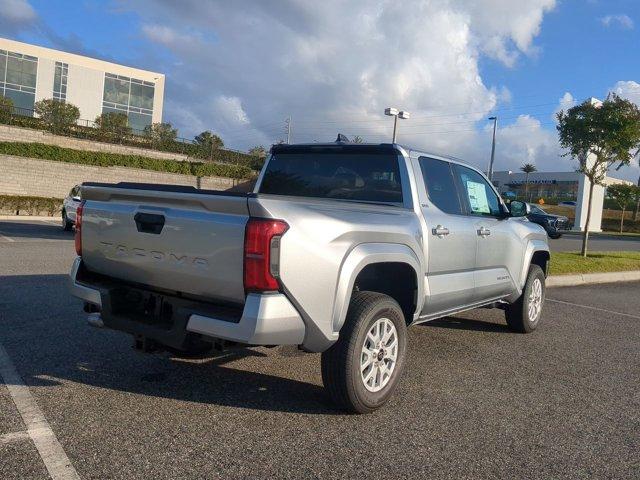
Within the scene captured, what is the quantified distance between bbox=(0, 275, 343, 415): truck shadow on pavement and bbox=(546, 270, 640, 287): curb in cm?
812

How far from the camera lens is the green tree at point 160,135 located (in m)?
36.6

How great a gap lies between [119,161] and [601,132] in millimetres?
24330

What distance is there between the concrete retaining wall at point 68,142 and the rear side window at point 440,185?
97.5ft

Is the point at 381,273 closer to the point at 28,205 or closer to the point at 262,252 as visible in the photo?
the point at 262,252

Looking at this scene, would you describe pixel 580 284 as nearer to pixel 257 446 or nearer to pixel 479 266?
pixel 479 266

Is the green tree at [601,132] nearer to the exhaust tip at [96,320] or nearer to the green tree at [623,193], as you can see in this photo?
the exhaust tip at [96,320]

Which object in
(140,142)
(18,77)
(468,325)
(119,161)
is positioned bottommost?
(468,325)

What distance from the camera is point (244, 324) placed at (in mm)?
3357

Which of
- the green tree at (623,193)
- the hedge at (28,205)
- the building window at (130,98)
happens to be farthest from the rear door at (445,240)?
the green tree at (623,193)

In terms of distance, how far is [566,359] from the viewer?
593 centimetres

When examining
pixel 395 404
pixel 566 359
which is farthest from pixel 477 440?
pixel 566 359

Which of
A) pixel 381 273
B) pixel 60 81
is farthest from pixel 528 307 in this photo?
pixel 60 81

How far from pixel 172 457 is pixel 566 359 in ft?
14.0

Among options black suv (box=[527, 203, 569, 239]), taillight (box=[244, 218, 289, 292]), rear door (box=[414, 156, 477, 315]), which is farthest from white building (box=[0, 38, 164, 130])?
taillight (box=[244, 218, 289, 292])
